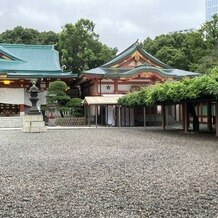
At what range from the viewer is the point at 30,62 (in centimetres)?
3528

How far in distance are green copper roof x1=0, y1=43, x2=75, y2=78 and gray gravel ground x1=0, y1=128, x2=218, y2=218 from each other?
70.0 feet

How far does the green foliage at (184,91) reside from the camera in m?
15.0

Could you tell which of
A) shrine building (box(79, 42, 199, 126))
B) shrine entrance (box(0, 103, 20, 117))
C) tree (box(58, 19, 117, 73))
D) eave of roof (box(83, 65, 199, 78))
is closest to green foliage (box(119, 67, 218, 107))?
shrine building (box(79, 42, 199, 126))

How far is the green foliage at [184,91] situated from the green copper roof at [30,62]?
12.2m

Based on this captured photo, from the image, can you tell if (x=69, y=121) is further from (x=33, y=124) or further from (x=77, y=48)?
(x=77, y=48)

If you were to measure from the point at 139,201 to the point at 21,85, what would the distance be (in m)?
28.1

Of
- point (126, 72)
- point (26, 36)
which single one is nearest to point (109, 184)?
point (126, 72)

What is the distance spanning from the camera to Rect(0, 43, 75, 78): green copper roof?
3212cm

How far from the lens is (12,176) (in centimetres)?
773

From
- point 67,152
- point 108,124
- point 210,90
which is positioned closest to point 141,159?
point 67,152

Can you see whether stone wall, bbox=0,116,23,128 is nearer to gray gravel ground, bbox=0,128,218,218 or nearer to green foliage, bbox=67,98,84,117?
green foliage, bbox=67,98,84,117

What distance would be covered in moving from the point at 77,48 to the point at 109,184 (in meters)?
34.8

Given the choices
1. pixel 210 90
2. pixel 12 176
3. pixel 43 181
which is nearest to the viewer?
pixel 43 181

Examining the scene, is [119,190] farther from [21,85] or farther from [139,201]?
[21,85]
